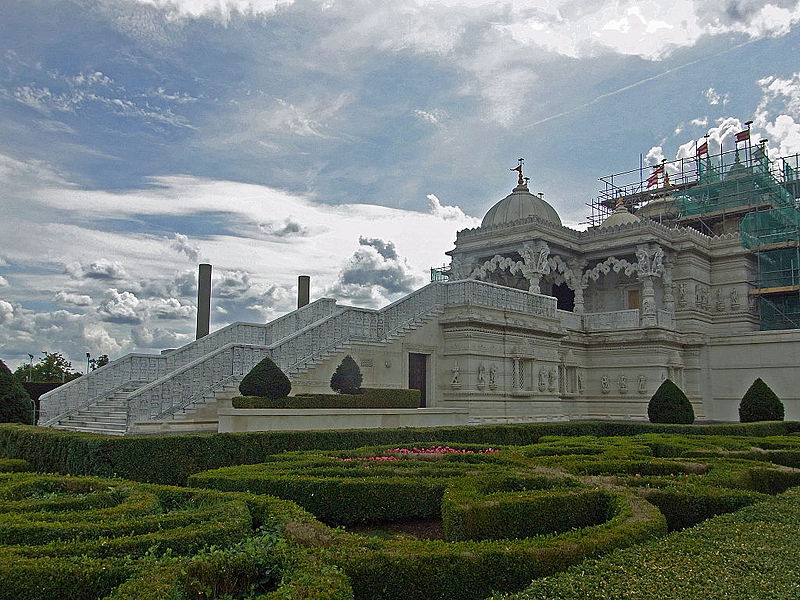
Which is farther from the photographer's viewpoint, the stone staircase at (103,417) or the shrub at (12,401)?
the shrub at (12,401)

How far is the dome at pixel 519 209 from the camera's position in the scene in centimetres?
4091

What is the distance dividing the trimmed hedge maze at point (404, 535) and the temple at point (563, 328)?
982 centimetres

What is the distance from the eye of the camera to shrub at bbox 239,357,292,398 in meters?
18.7

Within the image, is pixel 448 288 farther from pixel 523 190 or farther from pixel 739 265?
pixel 739 265

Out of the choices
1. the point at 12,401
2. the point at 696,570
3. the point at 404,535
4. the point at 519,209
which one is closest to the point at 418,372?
the point at 12,401

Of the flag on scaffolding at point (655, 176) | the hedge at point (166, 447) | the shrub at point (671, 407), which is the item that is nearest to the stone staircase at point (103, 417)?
the hedge at point (166, 447)

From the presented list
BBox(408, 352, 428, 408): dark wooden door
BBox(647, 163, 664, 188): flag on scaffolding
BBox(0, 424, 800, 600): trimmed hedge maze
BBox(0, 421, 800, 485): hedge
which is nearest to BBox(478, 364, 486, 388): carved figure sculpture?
BBox(408, 352, 428, 408): dark wooden door

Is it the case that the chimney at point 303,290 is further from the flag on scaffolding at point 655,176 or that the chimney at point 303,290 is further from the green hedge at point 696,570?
the flag on scaffolding at point 655,176

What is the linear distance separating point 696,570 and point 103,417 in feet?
60.5

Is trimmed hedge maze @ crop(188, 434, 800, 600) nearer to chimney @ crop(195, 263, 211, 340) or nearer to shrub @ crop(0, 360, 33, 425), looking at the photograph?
shrub @ crop(0, 360, 33, 425)

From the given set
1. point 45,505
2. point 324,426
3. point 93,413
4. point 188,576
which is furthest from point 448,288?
Result: point 188,576

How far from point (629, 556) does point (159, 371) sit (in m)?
21.5

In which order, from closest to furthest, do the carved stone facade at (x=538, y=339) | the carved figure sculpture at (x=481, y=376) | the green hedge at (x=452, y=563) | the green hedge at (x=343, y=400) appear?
the green hedge at (x=452, y=563) → the green hedge at (x=343, y=400) → the carved stone facade at (x=538, y=339) → the carved figure sculpture at (x=481, y=376)

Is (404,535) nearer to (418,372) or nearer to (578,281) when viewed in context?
(418,372)
